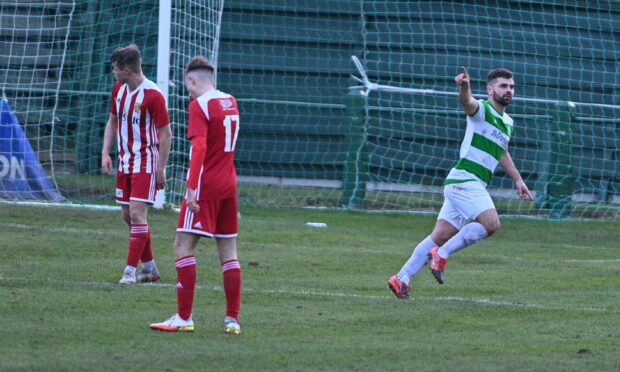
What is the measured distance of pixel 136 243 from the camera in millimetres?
9305

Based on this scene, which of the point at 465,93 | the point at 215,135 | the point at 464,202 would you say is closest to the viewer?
the point at 215,135

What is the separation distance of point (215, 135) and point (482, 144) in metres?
2.93

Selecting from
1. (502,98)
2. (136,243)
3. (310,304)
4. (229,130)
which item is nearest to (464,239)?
(502,98)

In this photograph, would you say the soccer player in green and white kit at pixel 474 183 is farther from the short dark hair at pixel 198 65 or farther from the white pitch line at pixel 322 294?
the short dark hair at pixel 198 65

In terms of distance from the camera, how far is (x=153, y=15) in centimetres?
1822

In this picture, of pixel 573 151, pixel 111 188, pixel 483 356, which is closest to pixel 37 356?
pixel 483 356

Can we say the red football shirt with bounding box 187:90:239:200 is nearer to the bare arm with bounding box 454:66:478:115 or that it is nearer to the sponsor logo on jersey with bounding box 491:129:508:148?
the bare arm with bounding box 454:66:478:115

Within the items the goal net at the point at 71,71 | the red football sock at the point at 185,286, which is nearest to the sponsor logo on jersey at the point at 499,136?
the red football sock at the point at 185,286

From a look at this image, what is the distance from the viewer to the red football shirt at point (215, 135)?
7098mm

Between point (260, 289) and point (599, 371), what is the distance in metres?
3.44

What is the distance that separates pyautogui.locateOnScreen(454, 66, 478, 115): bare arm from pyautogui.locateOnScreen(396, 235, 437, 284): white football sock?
1.03 meters

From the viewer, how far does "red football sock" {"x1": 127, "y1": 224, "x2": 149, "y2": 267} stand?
30.5 ft

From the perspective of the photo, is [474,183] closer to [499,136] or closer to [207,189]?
[499,136]

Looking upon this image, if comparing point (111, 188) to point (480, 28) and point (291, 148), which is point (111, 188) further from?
point (480, 28)
